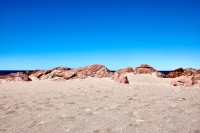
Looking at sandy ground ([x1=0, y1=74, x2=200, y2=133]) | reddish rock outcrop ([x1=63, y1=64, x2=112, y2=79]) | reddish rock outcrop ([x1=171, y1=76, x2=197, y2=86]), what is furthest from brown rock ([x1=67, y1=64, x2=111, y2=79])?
sandy ground ([x1=0, y1=74, x2=200, y2=133])

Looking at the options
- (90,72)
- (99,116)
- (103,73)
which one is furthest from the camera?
(90,72)

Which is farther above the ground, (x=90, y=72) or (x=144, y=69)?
(x=144, y=69)

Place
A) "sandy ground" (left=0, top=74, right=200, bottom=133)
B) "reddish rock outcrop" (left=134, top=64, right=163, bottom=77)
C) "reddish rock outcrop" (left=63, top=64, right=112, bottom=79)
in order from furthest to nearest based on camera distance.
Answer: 1. "reddish rock outcrop" (left=134, top=64, right=163, bottom=77)
2. "reddish rock outcrop" (left=63, top=64, right=112, bottom=79)
3. "sandy ground" (left=0, top=74, right=200, bottom=133)

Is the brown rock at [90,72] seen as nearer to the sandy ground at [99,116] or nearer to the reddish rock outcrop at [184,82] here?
the reddish rock outcrop at [184,82]

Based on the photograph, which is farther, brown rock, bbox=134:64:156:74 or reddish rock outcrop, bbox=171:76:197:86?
brown rock, bbox=134:64:156:74

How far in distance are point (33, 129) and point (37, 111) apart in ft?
5.58

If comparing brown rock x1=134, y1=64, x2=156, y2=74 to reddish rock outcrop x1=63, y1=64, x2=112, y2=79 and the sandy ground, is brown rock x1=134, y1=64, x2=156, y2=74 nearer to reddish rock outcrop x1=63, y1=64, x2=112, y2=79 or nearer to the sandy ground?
reddish rock outcrop x1=63, y1=64, x2=112, y2=79

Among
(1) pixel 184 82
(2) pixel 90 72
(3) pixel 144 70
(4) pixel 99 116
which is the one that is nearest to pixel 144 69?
(3) pixel 144 70

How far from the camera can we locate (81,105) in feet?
25.3

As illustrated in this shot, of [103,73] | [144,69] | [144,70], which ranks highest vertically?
[144,69]

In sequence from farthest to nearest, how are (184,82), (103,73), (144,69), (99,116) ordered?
(144,69) < (103,73) < (184,82) < (99,116)

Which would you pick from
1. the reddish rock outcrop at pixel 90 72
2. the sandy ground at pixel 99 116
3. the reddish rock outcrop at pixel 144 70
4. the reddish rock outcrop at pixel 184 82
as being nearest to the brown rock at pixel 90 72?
the reddish rock outcrop at pixel 90 72

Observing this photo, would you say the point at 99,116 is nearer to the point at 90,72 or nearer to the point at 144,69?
the point at 90,72

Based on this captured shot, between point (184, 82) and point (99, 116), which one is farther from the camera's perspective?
point (184, 82)
